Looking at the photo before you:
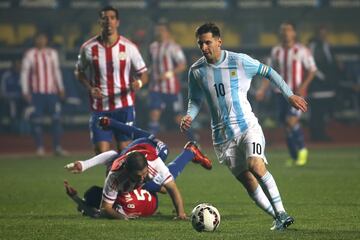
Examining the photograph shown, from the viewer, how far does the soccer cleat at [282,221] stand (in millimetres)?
10164

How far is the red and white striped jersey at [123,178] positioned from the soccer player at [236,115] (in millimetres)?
1056

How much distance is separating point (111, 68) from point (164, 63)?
8087 mm

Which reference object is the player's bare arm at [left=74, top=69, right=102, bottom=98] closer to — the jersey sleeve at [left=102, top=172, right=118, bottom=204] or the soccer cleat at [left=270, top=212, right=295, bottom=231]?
the jersey sleeve at [left=102, top=172, right=118, bottom=204]

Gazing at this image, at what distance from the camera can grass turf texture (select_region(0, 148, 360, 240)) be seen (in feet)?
33.9

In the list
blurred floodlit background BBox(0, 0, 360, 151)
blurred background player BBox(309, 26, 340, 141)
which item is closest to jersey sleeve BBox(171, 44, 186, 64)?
blurred background player BBox(309, 26, 340, 141)

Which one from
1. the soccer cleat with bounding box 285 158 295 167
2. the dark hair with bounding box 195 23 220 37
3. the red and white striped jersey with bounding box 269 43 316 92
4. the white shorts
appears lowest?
the soccer cleat with bounding box 285 158 295 167

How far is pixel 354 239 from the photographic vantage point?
9.62 meters

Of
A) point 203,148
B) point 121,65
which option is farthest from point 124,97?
point 203,148

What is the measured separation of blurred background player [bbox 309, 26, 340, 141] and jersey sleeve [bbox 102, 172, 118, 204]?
526 inches

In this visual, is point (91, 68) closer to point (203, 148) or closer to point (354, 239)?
point (354, 239)

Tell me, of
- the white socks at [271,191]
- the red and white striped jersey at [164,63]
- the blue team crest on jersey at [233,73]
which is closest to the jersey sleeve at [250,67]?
the blue team crest on jersey at [233,73]

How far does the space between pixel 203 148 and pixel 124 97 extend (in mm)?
9326

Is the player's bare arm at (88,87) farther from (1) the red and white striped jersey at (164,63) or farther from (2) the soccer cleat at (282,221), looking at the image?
(1) the red and white striped jersey at (164,63)

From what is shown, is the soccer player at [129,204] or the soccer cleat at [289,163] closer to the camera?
the soccer player at [129,204]
